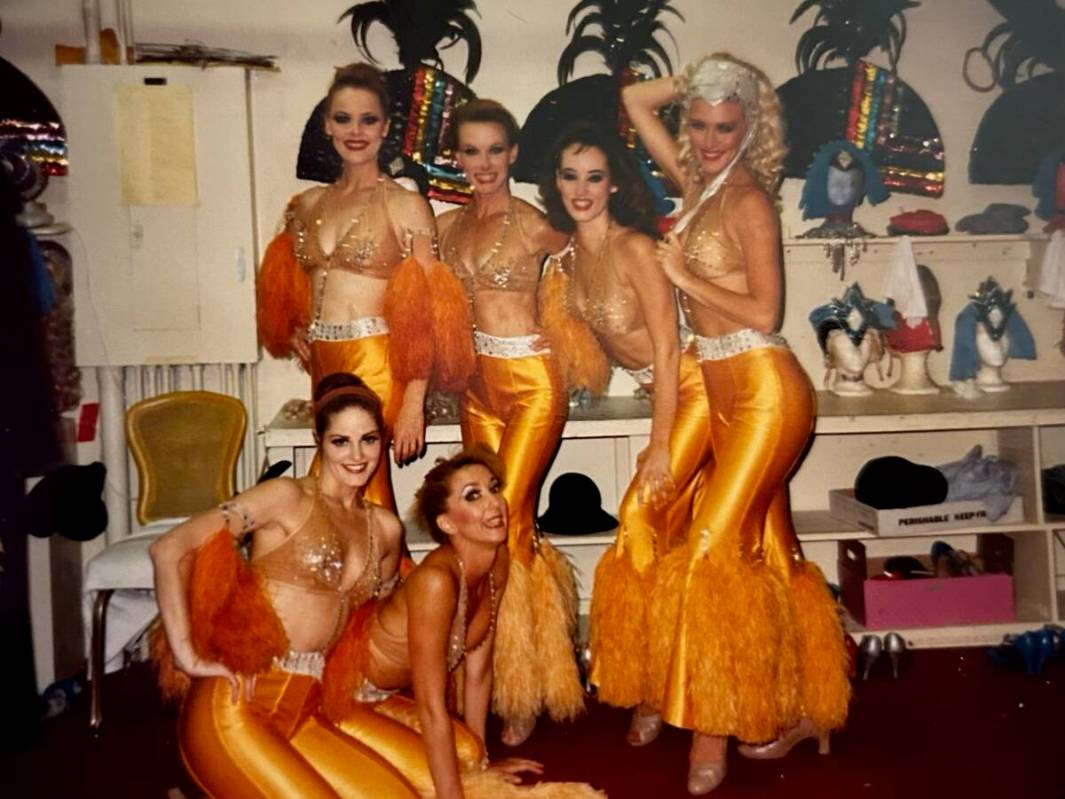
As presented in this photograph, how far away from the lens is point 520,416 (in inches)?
137

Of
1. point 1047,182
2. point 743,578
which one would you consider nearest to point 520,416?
point 743,578

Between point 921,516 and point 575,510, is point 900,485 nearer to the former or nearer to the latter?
point 921,516

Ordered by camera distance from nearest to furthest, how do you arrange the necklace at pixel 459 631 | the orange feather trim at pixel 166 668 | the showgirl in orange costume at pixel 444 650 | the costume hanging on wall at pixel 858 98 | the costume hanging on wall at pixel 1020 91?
the showgirl in orange costume at pixel 444 650
the necklace at pixel 459 631
the orange feather trim at pixel 166 668
the costume hanging on wall at pixel 858 98
the costume hanging on wall at pixel 1020 91

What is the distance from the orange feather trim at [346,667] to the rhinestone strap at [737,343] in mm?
1223

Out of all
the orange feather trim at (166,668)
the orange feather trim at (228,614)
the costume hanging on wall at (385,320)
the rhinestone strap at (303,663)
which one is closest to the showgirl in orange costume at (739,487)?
the costume hanging on wall at (385,320)

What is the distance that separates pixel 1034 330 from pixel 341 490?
250cm

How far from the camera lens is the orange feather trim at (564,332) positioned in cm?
352

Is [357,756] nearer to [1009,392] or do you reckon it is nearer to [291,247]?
[291,247]

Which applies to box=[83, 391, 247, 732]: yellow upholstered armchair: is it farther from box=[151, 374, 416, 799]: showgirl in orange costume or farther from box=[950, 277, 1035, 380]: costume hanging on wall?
box=[950, 277, 1035, 380]: costume hanging on wall

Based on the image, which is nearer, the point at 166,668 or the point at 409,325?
the point at 166,668

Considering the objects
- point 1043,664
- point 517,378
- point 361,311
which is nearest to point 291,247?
point 361,311

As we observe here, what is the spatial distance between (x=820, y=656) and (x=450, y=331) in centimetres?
140

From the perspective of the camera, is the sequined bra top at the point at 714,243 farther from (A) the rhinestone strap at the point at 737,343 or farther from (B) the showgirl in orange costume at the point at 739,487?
(A) the rhinestone strap at the point at 737,343

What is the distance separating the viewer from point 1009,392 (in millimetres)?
3898
